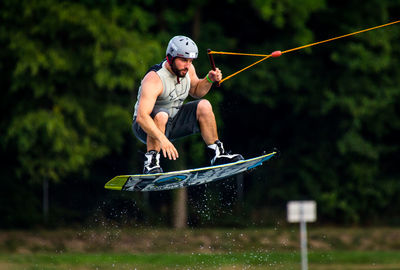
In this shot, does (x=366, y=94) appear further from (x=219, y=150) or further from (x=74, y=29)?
(x=219, y=150)

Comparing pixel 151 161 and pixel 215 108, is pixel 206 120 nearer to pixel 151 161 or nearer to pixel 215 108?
pixel 151 161

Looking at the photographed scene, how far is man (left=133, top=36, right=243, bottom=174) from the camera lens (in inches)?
339

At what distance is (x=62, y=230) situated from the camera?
2117cm

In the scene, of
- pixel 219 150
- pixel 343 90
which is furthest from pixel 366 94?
pixel 219 150

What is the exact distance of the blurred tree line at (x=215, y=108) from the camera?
1947 centimetres

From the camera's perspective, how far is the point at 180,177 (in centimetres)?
928

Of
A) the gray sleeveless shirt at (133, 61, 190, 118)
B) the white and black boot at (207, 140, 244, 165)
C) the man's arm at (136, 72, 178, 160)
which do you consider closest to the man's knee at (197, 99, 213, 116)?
the gray sleeveless shirt at (133, 61, 190, 118)

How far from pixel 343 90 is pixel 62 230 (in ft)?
30.2

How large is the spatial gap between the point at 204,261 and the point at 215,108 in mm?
4436

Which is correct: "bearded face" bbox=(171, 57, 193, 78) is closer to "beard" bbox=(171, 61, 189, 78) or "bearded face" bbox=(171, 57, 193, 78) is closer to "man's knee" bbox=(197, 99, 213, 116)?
"beard" bbox=(171, 61, 189, 78)

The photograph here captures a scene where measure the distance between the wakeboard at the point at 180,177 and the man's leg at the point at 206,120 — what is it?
420 millimetres

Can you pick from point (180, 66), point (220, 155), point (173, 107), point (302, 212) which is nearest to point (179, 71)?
point (180, 66)

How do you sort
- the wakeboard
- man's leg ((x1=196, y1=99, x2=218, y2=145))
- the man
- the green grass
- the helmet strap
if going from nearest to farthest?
the man < the helmet strap < the wakeboard < man's leg ((x1=196, y1=99, x2=218, y2=145)) < the green grass

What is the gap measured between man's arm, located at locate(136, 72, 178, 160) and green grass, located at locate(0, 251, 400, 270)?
8.03m
